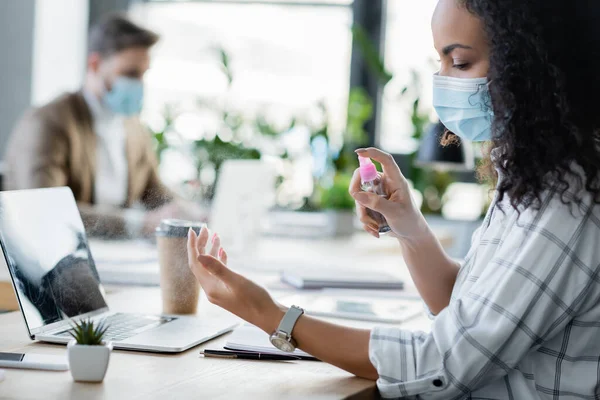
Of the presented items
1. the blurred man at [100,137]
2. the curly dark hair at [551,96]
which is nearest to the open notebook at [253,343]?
the curly dark hair at [551,96]

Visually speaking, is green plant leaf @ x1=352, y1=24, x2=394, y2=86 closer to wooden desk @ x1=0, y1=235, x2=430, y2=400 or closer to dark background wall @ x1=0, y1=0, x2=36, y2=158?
dark background wall @ x1=0, y1=0, x2=36, y2=158

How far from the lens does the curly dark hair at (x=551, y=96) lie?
1.07 metres

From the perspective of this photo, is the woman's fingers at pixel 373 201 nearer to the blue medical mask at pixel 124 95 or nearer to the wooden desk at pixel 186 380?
the wooden desk at pixel 186 380

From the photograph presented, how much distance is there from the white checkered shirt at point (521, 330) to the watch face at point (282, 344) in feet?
0.37

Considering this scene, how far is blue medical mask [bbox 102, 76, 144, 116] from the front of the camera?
10.4 feet

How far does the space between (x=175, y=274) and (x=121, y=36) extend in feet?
6.17

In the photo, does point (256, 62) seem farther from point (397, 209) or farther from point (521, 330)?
point (521, 330)

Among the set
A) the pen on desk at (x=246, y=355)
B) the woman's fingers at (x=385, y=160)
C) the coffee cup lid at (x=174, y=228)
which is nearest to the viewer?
the pen on desk at (x=246, y=355)

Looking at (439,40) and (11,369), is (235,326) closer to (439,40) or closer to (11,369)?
(11,369)

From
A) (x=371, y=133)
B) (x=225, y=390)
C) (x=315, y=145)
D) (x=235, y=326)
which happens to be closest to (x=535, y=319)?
(x=225, y=390)

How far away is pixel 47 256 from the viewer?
125cm

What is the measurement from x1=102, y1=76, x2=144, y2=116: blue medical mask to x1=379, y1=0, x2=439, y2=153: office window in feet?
4.75

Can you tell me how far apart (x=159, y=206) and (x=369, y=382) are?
5.21 feet

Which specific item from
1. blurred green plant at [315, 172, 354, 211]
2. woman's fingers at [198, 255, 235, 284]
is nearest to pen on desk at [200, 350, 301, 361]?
woman's fingers at [198, 255, 235, 284]
